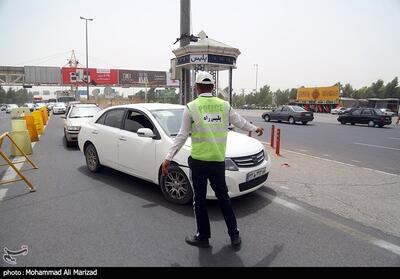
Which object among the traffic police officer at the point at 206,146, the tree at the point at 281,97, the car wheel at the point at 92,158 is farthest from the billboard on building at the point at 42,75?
the traffic police officer at the point at 206,146

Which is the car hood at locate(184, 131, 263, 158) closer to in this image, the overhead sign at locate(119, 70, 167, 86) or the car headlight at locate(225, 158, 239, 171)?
the car headlight at locate(225, 158, 239, 171)

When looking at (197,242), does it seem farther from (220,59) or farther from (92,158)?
(220,59)

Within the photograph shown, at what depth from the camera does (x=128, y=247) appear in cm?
330

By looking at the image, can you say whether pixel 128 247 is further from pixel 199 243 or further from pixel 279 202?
pixel 279 202

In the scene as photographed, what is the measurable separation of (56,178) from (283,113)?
2110 centimetres

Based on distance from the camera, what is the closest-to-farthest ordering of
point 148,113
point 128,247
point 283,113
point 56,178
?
1. point 128,247
2. point 148,113
3. point 56,178
4. point 283,113

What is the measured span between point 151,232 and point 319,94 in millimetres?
47984

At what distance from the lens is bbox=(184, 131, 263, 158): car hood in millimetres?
4385

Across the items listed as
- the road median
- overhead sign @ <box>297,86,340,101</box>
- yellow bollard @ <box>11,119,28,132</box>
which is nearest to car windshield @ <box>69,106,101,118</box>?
yellow bollard @ <box>11,119,28,132</box>

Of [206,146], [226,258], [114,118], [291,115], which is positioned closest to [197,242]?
[226,258]

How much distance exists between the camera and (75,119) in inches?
423

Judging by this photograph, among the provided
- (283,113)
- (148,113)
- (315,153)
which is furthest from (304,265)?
(283,113)

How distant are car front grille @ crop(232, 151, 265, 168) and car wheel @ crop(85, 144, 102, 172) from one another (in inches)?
137

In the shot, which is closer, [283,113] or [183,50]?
[183,50]
